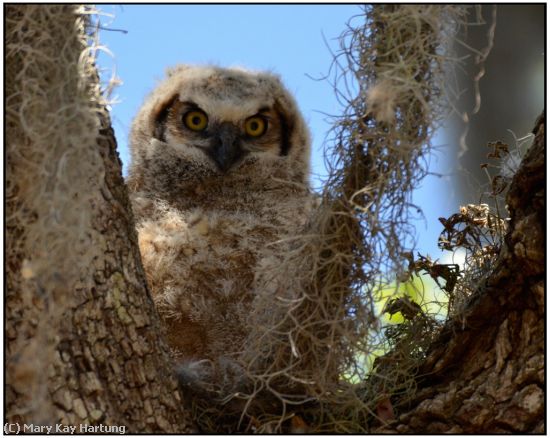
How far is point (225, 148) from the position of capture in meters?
2.84

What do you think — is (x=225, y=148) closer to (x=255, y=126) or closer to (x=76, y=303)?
(x=255, y=126)

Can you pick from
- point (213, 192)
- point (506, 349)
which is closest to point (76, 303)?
point (506, 349)

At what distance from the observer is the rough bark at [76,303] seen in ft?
5.01

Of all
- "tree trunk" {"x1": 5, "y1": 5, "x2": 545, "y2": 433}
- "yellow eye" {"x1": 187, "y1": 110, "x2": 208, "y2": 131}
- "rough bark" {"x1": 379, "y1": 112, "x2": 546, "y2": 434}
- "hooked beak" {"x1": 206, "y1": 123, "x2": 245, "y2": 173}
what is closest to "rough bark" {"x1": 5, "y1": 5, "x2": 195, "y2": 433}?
"tree trunk" {"x1": 5, "y1": 5, "x2": 545, "y2": 433}

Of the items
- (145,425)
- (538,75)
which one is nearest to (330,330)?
(145,425)

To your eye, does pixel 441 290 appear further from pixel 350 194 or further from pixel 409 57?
pixel 409 57

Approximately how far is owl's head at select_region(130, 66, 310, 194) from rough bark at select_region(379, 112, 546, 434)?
1.16 m

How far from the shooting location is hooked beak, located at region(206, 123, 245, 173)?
2.80 m

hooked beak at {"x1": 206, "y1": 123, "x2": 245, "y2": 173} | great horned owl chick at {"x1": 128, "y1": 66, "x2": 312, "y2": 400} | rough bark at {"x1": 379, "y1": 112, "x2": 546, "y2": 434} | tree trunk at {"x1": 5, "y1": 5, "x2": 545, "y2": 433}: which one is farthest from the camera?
hooked beak at {"x1": 206, "y1": 123, "x2": 245, "y2": 173}

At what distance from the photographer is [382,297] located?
1.80 meters
